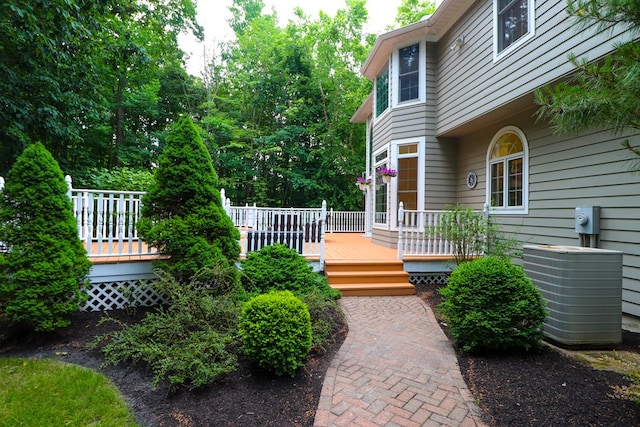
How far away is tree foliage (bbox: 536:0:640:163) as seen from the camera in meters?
1.85

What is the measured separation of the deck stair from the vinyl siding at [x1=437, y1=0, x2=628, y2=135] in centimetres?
330

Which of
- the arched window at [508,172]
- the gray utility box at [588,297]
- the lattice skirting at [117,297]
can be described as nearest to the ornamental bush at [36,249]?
the lattice skirting at [117,297]

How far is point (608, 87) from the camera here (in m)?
2.06

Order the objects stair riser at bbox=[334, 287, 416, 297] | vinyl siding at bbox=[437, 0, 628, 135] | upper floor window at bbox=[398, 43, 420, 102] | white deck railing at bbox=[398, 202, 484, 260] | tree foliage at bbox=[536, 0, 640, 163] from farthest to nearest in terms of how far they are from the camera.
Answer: upper floor window at bbox=[398, 43, 420, 102], white deck railing at bbox=[398, 202, 484, 260], stair riser at bbox=[334, 287, 416, 297], vinyl siding at bbox=[437, 0, 628, 135], tree foliage at bbox=[536, 0, 640, 163]

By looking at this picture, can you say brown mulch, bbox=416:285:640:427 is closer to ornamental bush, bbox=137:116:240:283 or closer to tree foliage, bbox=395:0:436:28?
ornamental bush, bbox=137:116:240:283

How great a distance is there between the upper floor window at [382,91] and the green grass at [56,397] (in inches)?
321

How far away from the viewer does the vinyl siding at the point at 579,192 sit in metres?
3.85

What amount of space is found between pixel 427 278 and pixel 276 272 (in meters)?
3.43

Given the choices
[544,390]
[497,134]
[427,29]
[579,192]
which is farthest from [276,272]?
[427,29]

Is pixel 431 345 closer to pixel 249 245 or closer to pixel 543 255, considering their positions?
pixel 543 255

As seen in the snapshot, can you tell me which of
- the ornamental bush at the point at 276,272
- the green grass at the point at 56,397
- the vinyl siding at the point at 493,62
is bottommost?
the green grass at the point at 56,397

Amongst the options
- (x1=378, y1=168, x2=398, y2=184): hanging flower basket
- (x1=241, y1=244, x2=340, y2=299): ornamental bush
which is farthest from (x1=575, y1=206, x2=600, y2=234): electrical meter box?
(x1=378, y1=168, x2=398, y2=184): hanging flower basket

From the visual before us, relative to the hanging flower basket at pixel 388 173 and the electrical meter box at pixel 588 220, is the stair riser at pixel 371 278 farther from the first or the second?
the hanging flower basket at pixel 388 173

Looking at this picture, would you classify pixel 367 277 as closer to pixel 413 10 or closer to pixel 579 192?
pixel 579 192
